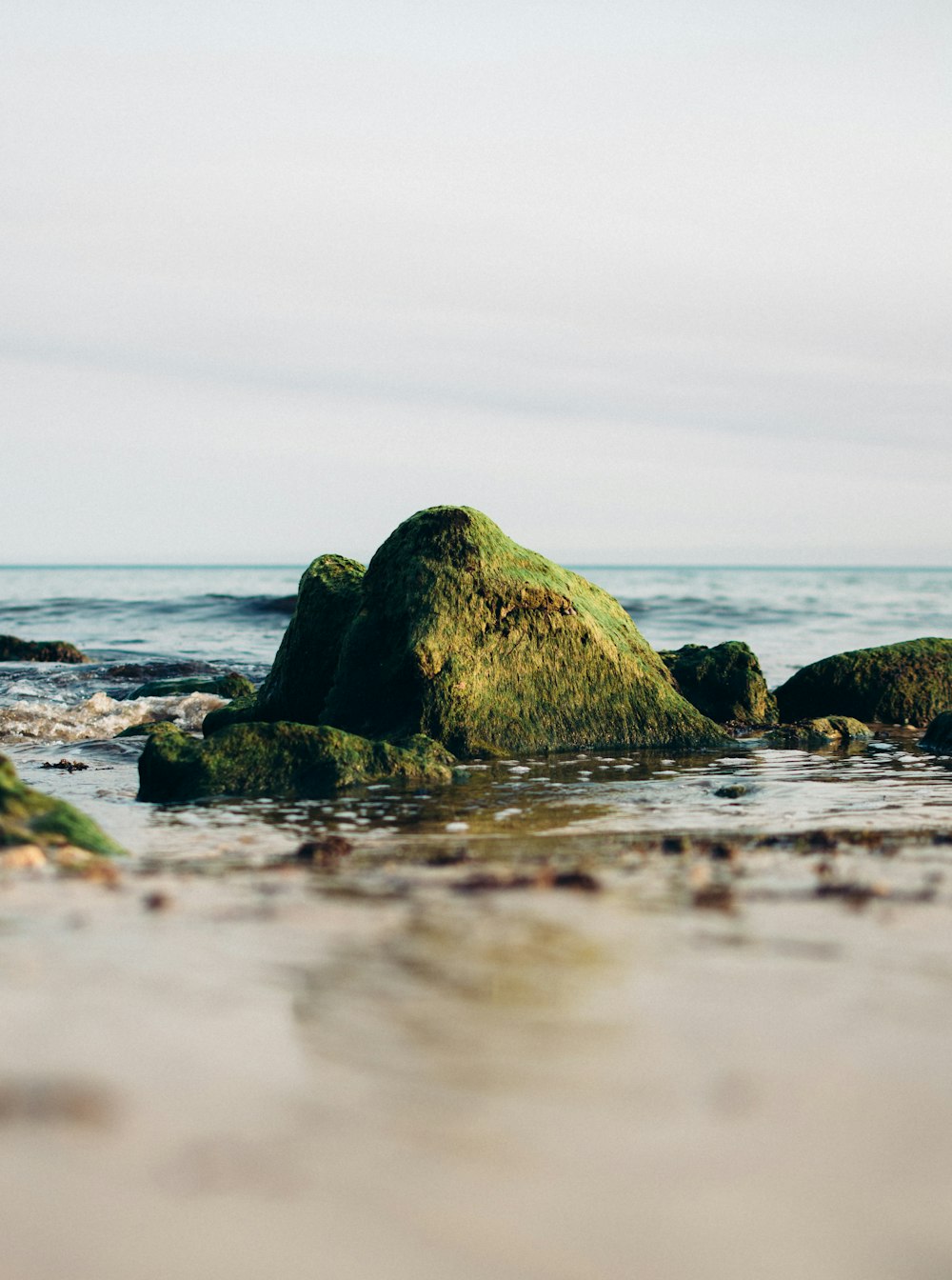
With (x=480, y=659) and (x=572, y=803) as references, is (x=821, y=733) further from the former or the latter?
(x=572, y=803)

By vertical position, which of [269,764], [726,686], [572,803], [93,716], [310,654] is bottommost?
[93,716]

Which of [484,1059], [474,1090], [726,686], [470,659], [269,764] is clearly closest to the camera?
[474,1090]

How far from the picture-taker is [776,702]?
1007 cm

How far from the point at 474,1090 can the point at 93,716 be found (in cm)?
899

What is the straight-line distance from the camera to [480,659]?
778cm

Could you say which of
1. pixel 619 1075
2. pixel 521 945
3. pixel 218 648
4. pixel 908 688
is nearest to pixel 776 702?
pixel 908 688

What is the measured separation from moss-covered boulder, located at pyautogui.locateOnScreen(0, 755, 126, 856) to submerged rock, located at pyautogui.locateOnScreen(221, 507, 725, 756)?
3.04 meters

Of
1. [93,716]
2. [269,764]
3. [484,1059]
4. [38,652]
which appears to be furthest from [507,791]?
[38,652]

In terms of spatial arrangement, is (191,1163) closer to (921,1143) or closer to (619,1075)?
(619,1075)

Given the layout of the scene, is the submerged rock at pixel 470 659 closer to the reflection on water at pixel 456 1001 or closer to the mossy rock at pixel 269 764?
the mossy rock at pixel 269 764

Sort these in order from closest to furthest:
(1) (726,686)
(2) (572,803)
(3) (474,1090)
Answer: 1. (3) (474,1090)
2. (2) (572,803)
3. (1) (726,686)

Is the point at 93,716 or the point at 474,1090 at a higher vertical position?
the point at 474,1090

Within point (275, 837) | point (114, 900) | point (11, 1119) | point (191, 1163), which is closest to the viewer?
point (191, 1163)

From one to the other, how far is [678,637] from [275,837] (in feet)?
56.5
